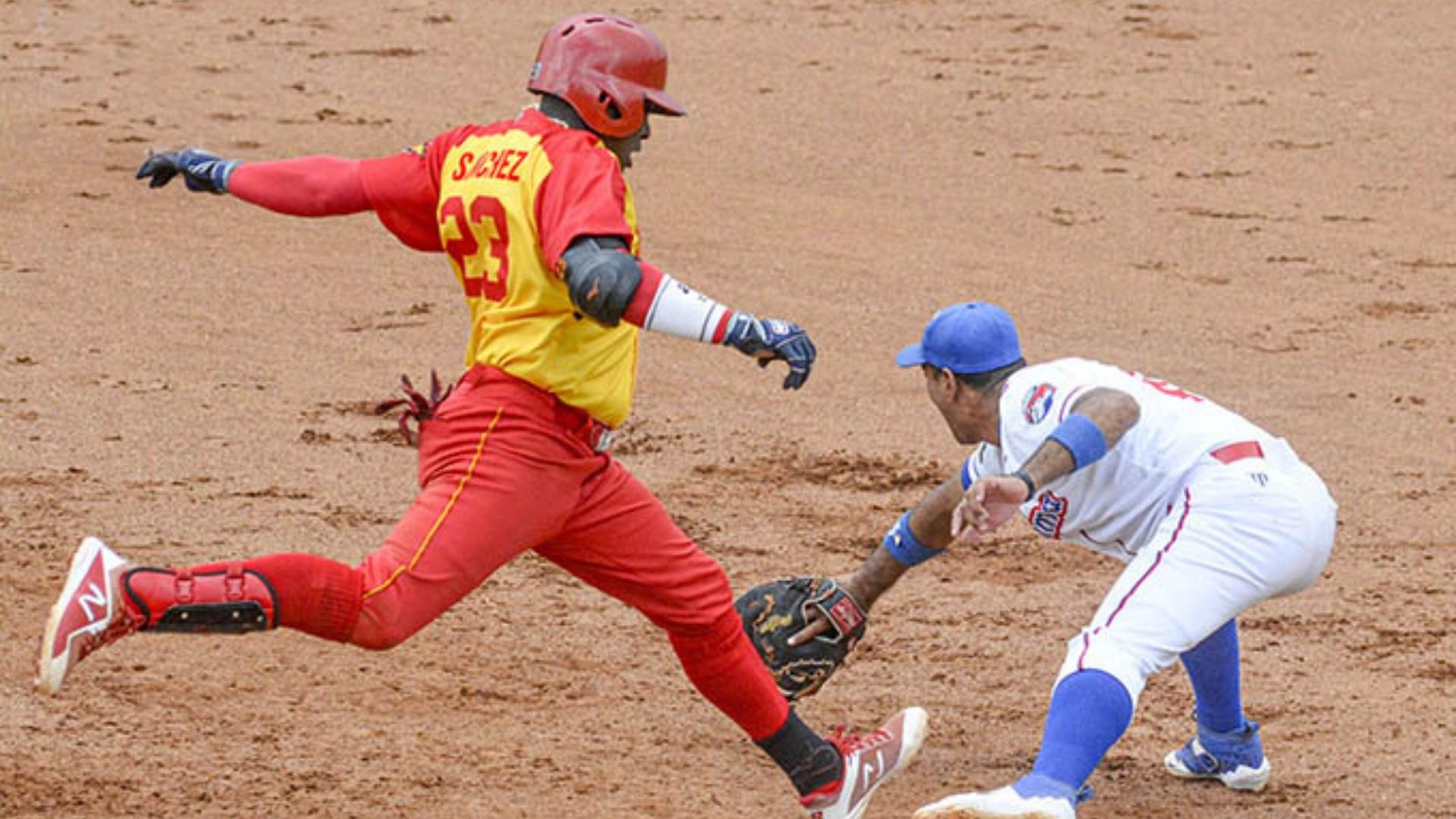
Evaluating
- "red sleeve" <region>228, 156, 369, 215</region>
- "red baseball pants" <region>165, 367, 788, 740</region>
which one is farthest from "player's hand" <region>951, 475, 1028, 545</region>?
"red sleeve" <region>228, 156, 369, 215</region>

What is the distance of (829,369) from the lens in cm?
945

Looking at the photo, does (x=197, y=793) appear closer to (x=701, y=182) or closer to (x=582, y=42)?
(x=582, y=42)

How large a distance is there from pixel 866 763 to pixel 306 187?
1910 millimetres

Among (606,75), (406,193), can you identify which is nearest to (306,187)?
(406,193)

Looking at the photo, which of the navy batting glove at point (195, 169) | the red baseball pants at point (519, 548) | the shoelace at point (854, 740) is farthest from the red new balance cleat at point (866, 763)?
the navy batting glove at point (195, 169)

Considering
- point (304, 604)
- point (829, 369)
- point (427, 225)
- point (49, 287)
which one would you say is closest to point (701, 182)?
point (829, 369)

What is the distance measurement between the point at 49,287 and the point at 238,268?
2.82 ft

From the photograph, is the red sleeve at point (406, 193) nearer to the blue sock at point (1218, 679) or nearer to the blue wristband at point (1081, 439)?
the blue wristband at point (1081, 439)

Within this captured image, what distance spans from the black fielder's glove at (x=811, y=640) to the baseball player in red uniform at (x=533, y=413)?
47 centimetres

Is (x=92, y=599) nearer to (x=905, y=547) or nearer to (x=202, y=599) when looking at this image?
(x=202, y=599)

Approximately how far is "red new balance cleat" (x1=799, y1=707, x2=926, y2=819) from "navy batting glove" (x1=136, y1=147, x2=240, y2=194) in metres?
1.99

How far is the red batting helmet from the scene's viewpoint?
16.3 feet

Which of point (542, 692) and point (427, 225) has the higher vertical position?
point (427, 225)

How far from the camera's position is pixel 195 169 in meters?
5.30
